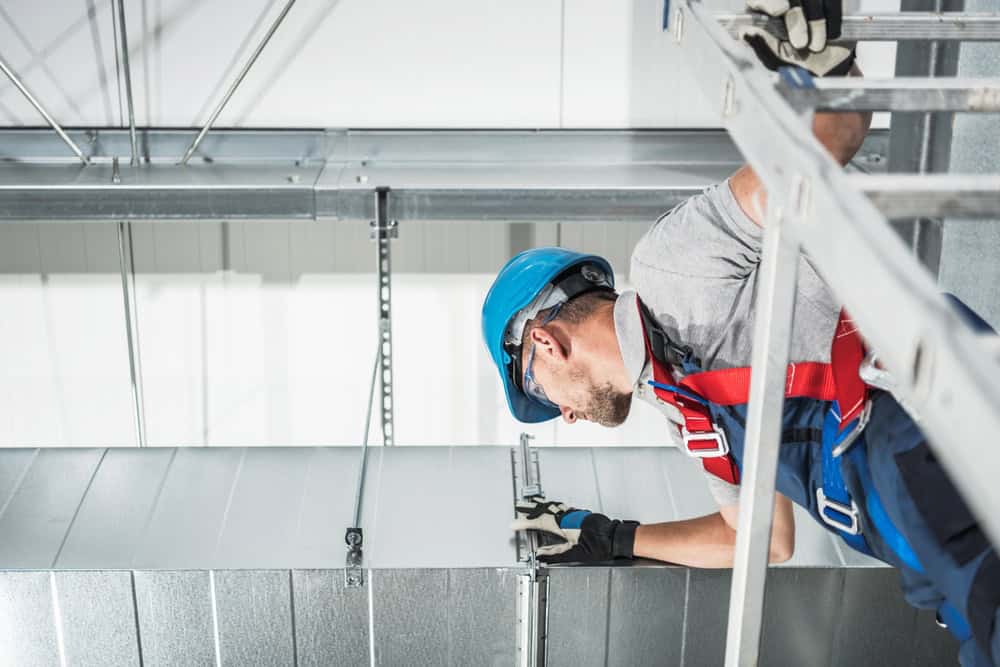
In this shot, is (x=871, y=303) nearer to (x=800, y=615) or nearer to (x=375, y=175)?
(x=800, y=615)

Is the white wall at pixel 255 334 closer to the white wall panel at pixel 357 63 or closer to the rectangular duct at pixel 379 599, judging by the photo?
the white wall panel at pixel 357 63

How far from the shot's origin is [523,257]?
6.31 feet

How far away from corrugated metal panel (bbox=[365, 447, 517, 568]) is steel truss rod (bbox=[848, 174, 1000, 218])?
4.67ft

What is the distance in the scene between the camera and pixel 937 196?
72cm

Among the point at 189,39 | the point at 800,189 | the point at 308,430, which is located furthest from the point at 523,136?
the point at 800,189

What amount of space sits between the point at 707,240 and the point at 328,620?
1.18m

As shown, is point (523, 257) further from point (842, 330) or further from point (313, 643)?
point (313, 643)

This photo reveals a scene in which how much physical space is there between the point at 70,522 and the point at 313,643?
65cm

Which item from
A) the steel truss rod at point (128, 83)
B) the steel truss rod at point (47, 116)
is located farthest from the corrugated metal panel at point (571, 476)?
the steel truss rod at point (47, 116)

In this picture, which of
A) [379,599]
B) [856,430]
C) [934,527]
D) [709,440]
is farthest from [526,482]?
[934,527]

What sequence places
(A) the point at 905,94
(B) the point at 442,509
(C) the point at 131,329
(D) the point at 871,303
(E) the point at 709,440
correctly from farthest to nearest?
(C) the point at 131,329 < (B) the point at 442,509 < (E) the point at 709,440 < (A) the point at 905,94 < (D) the point at 871,303

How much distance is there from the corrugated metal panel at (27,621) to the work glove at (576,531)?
104 centimetres

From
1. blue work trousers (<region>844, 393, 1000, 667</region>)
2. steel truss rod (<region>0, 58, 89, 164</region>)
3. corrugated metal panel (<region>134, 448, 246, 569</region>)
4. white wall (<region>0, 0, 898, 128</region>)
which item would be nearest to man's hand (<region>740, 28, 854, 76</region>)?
blue work trousers (<region>844, 393, 1000, 667</region>)

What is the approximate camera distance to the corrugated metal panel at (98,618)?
2.03m
